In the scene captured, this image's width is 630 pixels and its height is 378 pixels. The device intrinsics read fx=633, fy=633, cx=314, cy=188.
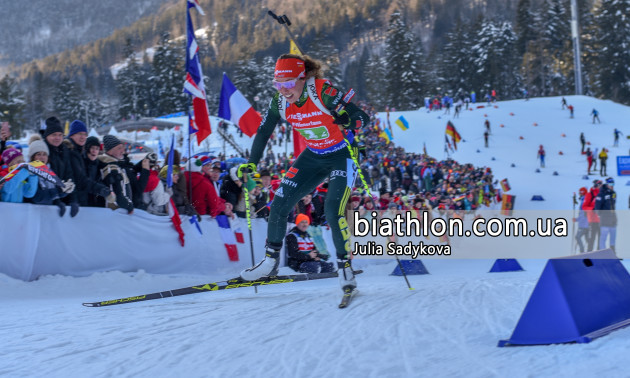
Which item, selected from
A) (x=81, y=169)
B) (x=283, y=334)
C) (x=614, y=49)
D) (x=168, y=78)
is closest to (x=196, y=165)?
(x=81, y=169)

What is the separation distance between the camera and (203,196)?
9789 mm

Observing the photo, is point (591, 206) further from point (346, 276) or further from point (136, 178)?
point (346, 276)

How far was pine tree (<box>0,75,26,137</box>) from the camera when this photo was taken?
83.8m

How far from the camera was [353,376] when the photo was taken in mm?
3043

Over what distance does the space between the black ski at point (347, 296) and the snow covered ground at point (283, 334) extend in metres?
0.08

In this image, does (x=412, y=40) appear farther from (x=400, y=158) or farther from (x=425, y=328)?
(x=425, y=328)

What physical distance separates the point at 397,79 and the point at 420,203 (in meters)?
71.4

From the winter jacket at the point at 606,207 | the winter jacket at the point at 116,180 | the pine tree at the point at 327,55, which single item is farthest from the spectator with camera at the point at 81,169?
the pine tree at the point at 327,55

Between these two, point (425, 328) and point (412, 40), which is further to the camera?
point (412, 40)

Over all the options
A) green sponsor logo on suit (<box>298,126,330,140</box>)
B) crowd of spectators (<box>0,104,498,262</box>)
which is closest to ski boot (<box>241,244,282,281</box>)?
crowd of spectators (<box>0,104,498,262</box>)

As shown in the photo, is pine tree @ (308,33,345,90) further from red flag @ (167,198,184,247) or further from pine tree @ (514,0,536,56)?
red flag @ (167,198,184,247)

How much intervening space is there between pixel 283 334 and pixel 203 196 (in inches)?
239

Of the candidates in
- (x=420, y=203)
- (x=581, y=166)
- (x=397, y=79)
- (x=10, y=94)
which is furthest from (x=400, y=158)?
(x=10, y=94)

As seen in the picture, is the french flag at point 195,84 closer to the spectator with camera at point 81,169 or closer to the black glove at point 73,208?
the spectator with camera at point 81,169
